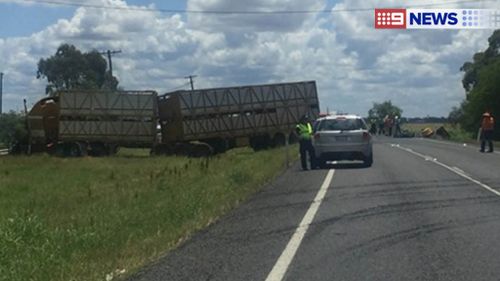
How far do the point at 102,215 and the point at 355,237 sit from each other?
6819 mm

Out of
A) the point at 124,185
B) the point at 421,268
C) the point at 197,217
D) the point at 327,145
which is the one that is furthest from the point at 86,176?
the point at 421,268

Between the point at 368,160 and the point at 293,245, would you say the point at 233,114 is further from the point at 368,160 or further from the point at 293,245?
the point at 293,245

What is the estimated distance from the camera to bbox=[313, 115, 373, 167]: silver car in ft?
88.7

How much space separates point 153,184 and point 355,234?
15.1 m

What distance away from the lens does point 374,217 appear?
47.1 feet

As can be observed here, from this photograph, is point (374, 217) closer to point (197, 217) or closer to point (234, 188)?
point (197, 217)

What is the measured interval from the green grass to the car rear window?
222 centimetres

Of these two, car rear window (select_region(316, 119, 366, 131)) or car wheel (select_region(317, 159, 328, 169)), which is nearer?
car rear window (select_region(316, 119, 366, 131))

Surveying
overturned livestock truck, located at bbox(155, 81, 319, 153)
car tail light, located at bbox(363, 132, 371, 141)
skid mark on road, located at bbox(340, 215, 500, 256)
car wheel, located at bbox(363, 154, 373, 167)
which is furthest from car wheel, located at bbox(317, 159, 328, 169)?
overturned livestock truck, located at bbox(155, 81, 319, 153)

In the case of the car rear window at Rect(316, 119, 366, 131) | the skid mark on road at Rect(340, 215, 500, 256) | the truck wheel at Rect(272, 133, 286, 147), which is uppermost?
the car rear window at Rect(316, 119, 366, 131)

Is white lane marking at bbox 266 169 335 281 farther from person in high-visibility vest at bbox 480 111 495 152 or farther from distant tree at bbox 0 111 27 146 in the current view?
distant tree at bbox 0 111 27 146

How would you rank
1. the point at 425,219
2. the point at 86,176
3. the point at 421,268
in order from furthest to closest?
the point at 86,176
the point at 425,219
the point at 421,268

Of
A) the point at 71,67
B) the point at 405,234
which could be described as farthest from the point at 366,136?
the point at 71,67

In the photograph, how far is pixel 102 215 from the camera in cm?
1720
